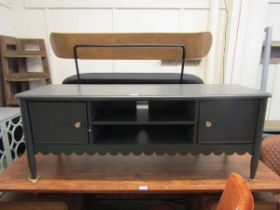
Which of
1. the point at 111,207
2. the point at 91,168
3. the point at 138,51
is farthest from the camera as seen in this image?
the point at 111,207

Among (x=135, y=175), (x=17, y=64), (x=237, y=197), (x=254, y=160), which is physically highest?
(x=17, y=64)

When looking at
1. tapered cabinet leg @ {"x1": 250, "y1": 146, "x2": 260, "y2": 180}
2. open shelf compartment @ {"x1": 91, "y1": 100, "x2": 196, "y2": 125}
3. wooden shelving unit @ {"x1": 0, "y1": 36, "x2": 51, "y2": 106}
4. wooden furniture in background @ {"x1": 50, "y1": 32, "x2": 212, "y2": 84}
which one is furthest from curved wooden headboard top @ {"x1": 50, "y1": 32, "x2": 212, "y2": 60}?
wooden shelving unit @ {"x1": 0, "y1": 36, "x2": 51, "y2": 106}

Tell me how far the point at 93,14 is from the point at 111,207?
6.11ft

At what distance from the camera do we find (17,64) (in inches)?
84.4

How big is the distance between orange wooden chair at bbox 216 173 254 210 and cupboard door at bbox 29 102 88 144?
22.9 inches

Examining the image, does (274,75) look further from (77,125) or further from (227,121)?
(77,125)

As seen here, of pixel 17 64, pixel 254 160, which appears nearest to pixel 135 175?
pixel 254 160

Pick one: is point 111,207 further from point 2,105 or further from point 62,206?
point 2,105

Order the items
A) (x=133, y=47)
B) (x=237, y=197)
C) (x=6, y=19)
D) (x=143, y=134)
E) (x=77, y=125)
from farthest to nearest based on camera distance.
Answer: (x=6, y=19), (x=133, y=47), (x=143, y=134), (x=77, y=125), (x=237, y=197)

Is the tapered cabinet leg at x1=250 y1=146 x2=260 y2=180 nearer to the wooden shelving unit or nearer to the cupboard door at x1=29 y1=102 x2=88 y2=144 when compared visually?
the cupboard door at x1=29 y1=102 x2=88 y2=144

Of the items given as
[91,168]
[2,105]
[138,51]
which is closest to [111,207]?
[91,168]

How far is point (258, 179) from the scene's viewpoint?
0.93 meters

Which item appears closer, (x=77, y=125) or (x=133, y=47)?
(x=77, y=125)

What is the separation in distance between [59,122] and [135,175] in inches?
17.5
